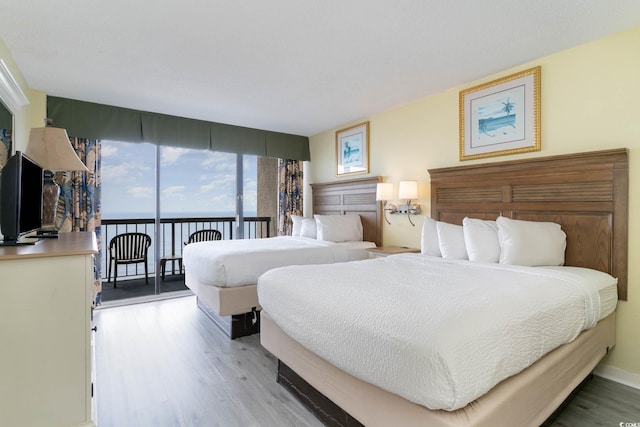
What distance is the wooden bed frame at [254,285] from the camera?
120 inches

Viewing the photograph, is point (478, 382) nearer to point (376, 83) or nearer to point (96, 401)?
point (96, 401)

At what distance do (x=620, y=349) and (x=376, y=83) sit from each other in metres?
2.99

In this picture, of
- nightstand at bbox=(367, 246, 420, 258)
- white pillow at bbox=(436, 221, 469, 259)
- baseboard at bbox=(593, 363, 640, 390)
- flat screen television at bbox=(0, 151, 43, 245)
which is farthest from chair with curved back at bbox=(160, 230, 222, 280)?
baseboard at bbox=(593, 363, 640, 390)

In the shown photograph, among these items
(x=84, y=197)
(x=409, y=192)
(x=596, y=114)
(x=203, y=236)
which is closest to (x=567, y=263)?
(x=596, y=114)

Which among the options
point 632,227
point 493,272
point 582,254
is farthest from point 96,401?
point 632,227

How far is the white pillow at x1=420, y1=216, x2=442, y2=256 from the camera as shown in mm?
3100

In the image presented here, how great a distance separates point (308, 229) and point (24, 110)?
3398 mm

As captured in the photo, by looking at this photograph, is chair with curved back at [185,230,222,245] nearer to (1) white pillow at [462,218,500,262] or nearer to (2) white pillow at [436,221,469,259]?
(2) white pillow at [436,221,469,259]

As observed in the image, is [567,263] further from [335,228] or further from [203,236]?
[203,236]

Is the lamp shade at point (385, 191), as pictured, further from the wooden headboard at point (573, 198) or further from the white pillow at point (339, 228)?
the wooden headboard at point (573, 198)

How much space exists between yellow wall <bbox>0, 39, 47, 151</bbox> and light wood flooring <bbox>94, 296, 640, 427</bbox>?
79.6 inches

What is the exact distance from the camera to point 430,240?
313 cm

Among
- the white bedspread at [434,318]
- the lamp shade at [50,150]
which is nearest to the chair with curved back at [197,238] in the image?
the lamp shade at [50,150]

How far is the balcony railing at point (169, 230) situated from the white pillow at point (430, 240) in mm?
3953
